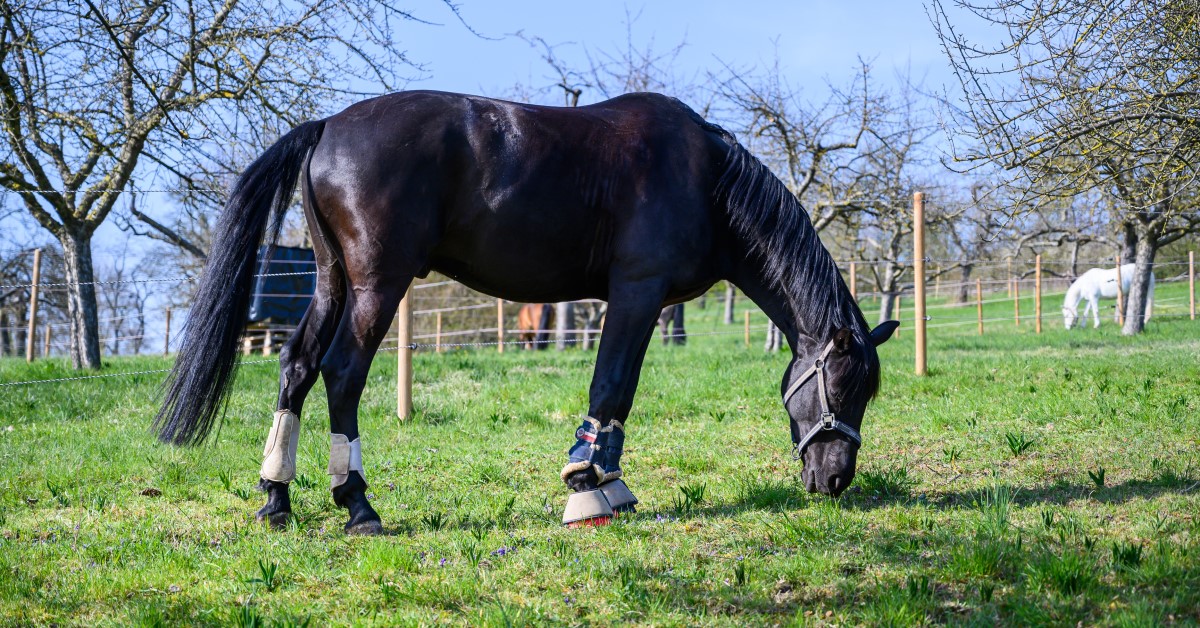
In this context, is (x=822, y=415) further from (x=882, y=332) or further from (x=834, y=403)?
(x=882, y=332)

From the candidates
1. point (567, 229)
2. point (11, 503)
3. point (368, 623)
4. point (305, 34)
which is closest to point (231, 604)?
point (368, 623)

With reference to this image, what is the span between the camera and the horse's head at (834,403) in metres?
4.16

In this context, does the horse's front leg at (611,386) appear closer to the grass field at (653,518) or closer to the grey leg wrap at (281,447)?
the grass field at (653,518)

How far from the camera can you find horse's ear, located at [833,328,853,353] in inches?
163

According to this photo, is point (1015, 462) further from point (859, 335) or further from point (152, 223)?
point (152, 223)

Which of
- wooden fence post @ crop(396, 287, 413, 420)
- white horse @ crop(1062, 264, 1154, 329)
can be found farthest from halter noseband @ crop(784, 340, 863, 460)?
white horse @ crop(1062, 264, 1154, 329)

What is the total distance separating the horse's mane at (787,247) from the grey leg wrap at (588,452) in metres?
1.18

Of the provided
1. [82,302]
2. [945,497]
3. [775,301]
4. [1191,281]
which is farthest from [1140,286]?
[82,302]

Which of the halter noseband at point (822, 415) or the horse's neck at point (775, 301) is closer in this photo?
the halter noseband at point (822, 415)

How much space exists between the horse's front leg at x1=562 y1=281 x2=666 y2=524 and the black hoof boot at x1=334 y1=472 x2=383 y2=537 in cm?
87

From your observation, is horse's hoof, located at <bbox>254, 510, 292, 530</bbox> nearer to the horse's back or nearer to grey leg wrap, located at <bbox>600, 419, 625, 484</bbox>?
the horse's back

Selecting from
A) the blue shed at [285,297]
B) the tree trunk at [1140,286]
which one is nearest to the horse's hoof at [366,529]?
the blue shed at [285,297]

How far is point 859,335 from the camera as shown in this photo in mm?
4277

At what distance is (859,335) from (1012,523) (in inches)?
42.7
